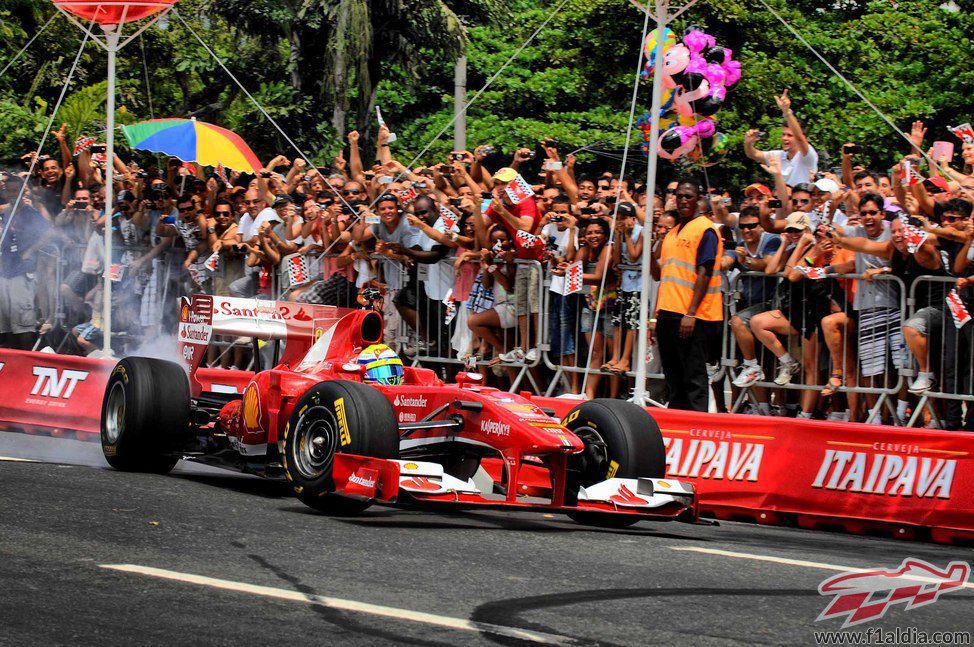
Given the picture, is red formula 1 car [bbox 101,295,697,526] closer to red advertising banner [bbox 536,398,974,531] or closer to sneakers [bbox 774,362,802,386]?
red advertising banner [bbox 536,398,974,531]

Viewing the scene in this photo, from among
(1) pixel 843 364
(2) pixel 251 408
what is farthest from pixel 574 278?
(2) pixel 251 408

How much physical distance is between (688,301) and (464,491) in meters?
3.94

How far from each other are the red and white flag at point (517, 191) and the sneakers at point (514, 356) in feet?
4.60

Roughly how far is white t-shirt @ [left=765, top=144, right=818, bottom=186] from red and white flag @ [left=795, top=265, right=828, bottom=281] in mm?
1649

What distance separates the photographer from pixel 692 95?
14125mm

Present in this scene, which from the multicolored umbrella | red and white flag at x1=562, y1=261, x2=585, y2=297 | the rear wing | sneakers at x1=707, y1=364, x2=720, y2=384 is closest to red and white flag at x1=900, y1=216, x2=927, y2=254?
sneakers at x1=707, y1=364, x2=720, y2=384

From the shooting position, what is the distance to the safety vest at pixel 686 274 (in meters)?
11.8

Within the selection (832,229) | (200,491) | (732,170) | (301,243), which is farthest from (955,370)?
(732,170)

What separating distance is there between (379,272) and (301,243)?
1176 mm

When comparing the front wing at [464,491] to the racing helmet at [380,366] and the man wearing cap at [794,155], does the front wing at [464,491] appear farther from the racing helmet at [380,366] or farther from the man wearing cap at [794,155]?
the man wearing cap at [794,155]

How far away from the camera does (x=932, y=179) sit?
12.2 m

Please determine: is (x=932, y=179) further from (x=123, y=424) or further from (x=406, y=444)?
(x=123, y=424)

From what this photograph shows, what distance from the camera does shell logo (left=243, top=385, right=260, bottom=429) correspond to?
397 inches

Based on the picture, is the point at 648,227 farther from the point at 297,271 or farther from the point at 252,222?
the point at 252,222
